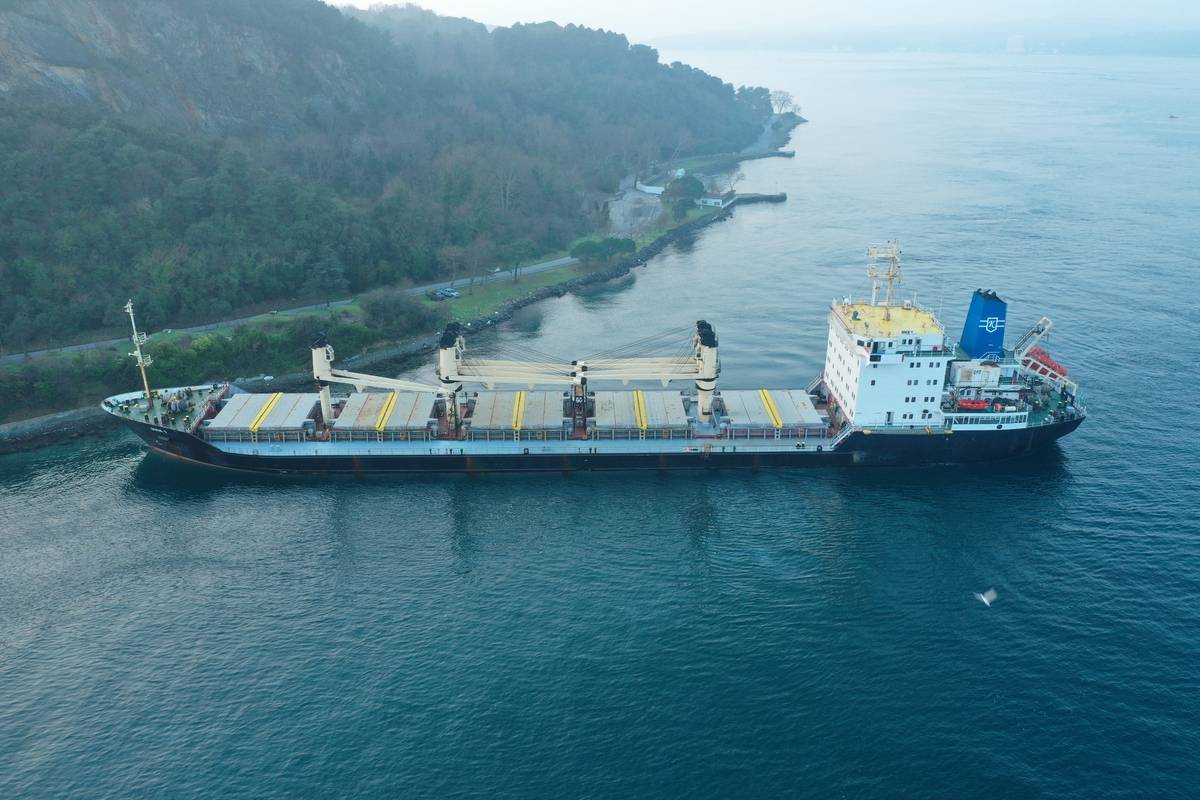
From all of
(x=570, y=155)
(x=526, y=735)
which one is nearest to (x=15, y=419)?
(x=526, y=735)

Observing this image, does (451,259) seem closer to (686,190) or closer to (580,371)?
(580,371)

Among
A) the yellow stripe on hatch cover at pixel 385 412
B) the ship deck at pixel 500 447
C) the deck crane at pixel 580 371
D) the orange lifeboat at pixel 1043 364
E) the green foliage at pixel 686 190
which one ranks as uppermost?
the green foliage at pixel 686 190

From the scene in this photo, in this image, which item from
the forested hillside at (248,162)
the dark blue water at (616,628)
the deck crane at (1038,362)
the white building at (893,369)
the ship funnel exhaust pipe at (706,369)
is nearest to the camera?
the dark blue water at (616,628)

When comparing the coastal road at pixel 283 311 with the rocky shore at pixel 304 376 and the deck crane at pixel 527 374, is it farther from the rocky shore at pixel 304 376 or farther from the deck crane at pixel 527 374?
the deck crane at pixel 527 374

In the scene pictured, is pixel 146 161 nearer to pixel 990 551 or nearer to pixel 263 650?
pixel 263 650

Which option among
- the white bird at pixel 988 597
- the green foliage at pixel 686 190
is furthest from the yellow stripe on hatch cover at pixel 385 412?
the green foliage at pixel 686 190

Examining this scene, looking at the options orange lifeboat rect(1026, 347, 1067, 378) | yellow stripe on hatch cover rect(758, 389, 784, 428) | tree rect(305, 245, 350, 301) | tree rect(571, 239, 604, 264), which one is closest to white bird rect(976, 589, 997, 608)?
yellow stripe on hatch cover rect(758, 389, 784, 428)

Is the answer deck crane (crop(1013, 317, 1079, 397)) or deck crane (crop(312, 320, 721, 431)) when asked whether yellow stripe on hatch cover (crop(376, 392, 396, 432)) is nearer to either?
deck crane (crop(312, 320, 721, 431))
